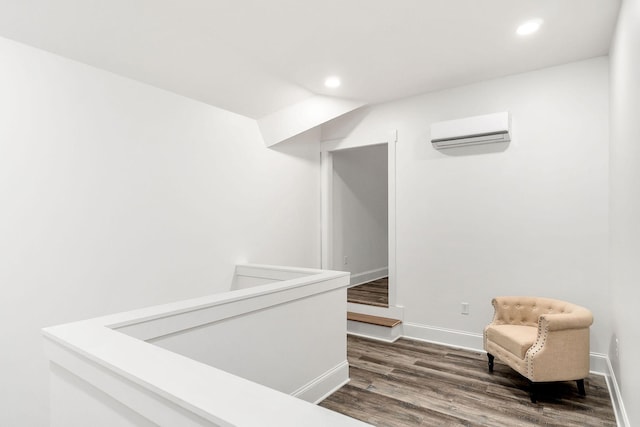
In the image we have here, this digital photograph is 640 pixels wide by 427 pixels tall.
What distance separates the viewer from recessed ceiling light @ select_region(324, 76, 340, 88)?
359 centimetres

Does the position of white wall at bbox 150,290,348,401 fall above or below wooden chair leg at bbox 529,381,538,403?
above

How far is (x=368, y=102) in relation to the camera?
436 cm

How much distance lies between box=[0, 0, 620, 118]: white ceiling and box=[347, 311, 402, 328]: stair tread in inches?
102

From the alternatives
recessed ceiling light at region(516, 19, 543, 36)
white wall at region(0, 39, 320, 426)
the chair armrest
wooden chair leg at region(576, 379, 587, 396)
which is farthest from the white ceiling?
wooden chair leg at region(576, 379, 587, 396)

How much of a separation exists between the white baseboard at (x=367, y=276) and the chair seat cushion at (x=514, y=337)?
2726 millimetres

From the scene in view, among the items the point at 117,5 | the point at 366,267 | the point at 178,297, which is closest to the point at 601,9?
the point at 117,5

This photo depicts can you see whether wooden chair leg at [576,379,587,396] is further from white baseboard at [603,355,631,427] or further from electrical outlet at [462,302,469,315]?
electrical outlet at [462,302,469,315]

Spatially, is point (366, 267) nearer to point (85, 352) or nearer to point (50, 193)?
point (50, 193)

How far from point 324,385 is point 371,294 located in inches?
97.0

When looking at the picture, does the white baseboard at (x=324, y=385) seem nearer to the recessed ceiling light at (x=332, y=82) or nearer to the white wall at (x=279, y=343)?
the white wall at (x=279, y=343)

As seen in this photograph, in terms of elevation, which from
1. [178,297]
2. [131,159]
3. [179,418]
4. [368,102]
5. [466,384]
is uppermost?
[368,102]

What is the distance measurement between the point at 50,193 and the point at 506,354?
3593mm

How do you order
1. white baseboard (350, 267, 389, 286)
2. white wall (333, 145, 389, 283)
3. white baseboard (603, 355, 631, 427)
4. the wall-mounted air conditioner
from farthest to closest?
white baseboard (350, 267, 389, 286) < white wall (333, 145, 389, 283) < the wall-mounted air conditioner < white baseboard (603, 355, 631, 427)

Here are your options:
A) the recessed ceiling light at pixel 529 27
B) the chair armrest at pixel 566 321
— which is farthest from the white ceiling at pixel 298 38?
the chair armrest at pixel 566 321
